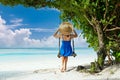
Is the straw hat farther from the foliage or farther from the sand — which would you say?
the foliage

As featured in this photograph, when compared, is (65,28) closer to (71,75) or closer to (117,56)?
(71,75)

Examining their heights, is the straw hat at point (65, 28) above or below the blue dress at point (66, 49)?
above

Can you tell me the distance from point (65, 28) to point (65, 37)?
0.97 feet

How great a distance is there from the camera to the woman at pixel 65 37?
15641 millimetres

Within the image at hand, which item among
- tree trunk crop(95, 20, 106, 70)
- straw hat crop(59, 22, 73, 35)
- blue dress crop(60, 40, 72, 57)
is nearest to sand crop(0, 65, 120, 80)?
tree trunk crop(95, 20, 106, 70)

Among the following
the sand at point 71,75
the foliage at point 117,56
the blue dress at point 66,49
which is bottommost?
the sand at point 71,75

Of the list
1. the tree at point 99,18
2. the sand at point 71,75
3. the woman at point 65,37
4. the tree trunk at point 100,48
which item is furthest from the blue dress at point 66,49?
the tree trunk at point 100,48

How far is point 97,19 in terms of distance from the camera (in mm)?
15172

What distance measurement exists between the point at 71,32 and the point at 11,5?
7.09 feet

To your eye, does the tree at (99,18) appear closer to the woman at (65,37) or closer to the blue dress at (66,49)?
the woman at (65,37)

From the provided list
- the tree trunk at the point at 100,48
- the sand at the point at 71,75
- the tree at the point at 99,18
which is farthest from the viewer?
the tree trunk at the point at 100,48

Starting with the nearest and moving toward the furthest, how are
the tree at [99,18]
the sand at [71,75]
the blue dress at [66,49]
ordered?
the sand at [71,75] → the tree at [99,18] → the blue dress at [66,49]

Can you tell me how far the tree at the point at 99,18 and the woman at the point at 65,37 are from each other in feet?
1.64

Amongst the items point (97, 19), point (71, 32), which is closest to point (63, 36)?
point (71, 32)
